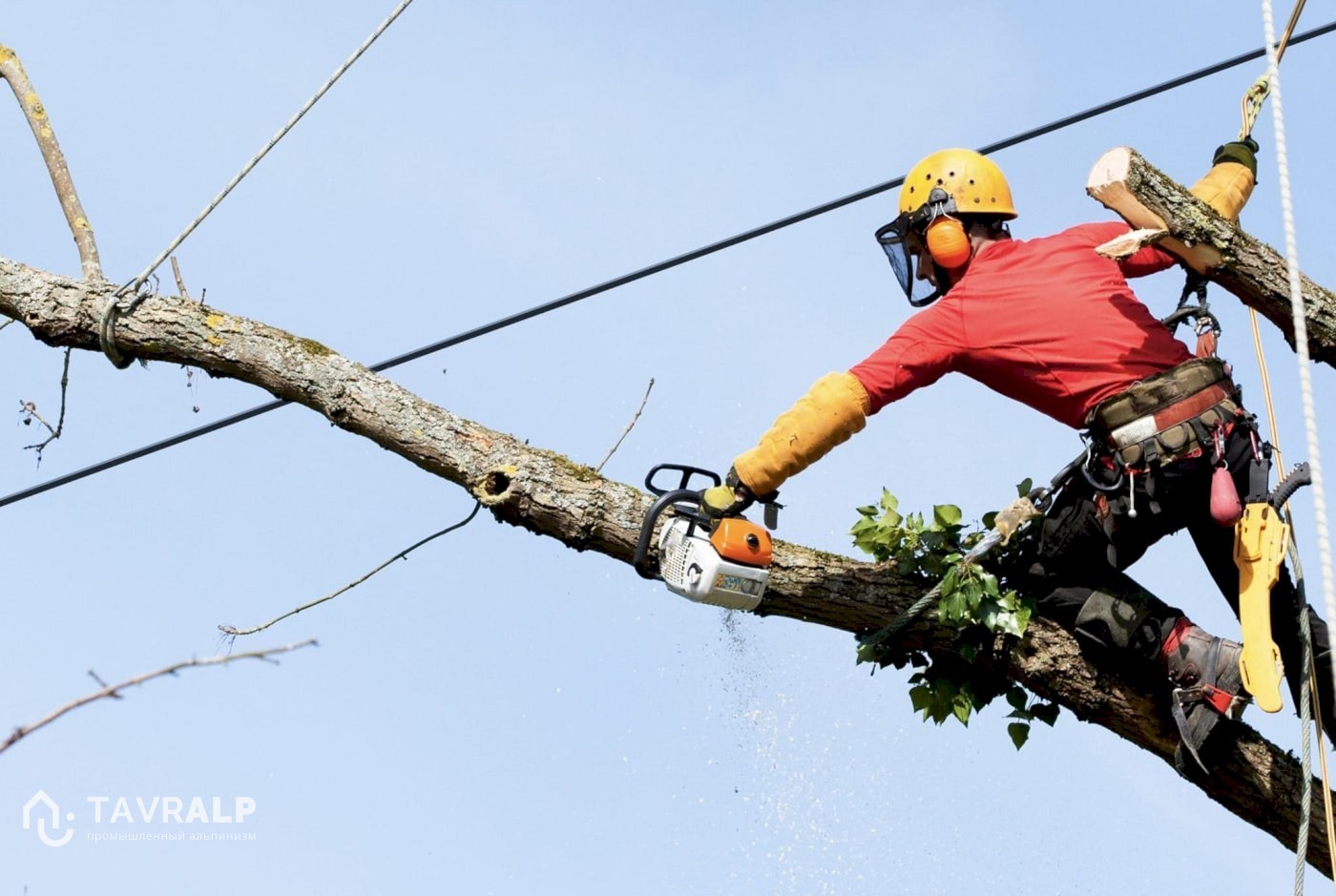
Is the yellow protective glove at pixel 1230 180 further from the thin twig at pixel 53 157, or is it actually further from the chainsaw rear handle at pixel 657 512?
the thin twig at pixel 53 157

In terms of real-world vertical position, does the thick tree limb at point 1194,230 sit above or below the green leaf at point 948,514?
above

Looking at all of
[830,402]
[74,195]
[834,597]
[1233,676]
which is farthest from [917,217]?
[74,195]

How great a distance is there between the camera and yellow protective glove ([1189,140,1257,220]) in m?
5.25

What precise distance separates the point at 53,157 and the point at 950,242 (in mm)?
3488

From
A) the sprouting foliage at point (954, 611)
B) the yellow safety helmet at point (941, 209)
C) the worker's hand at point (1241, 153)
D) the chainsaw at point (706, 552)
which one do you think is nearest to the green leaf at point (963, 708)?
the sprouting foliage at point (954, 611)

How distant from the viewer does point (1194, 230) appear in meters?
4.82

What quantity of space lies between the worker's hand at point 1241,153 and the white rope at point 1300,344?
652mm

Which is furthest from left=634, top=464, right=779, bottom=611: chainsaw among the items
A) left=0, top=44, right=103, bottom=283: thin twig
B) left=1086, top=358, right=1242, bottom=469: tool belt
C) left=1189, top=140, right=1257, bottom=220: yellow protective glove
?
left=0, top=44, right=103, bottom=283: thin twig

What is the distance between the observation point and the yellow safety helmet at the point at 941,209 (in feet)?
17.4

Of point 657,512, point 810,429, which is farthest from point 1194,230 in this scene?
point 657,512

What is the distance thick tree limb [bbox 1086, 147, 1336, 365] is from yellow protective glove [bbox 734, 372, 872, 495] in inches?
33.7

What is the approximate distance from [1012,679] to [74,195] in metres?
3.82

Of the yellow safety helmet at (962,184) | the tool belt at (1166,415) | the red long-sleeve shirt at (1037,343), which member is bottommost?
the tool belt at (1166,415)

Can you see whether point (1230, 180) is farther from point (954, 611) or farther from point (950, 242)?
point (954, 611)
